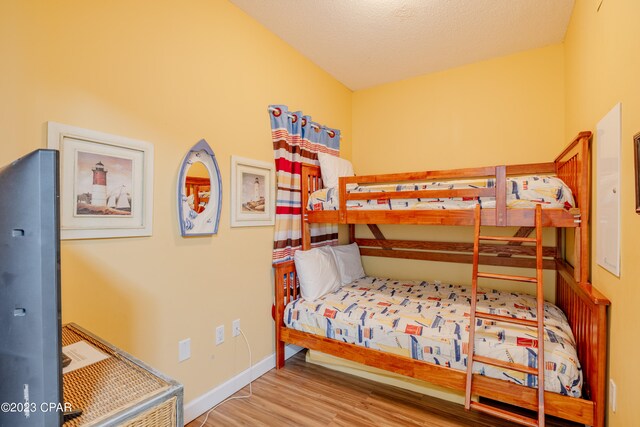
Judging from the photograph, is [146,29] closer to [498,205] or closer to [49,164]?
[49,164]

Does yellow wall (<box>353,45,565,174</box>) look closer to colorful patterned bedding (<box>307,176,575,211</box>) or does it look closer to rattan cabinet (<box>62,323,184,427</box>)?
colorful patterned bedding (<box>307,176,575,211</box>)

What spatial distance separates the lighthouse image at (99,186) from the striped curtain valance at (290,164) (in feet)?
4.20

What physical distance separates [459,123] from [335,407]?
2775mm

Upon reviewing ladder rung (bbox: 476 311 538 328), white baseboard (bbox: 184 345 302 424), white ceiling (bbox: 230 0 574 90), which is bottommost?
white baseboard (bbox: 184 345 302 424)

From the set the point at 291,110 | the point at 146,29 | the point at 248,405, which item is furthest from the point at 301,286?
the point at 146,29

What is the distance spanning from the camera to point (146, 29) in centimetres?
171

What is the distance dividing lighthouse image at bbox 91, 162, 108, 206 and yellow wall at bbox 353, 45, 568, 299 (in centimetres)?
268

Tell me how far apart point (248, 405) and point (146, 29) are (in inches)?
93.7

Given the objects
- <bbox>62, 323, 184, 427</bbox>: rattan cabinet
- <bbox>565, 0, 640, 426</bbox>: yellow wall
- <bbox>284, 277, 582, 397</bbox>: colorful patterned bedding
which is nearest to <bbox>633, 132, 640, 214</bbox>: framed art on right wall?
<bbox>565, 0, 640, 426</bbox>: yellow wall

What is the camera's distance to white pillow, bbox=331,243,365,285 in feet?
Answer: 10.1

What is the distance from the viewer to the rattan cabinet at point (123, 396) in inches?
27.4

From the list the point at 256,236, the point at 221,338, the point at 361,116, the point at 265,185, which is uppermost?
the point at 361,116

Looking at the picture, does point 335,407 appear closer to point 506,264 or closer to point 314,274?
point 314,274

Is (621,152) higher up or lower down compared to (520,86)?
lower down
